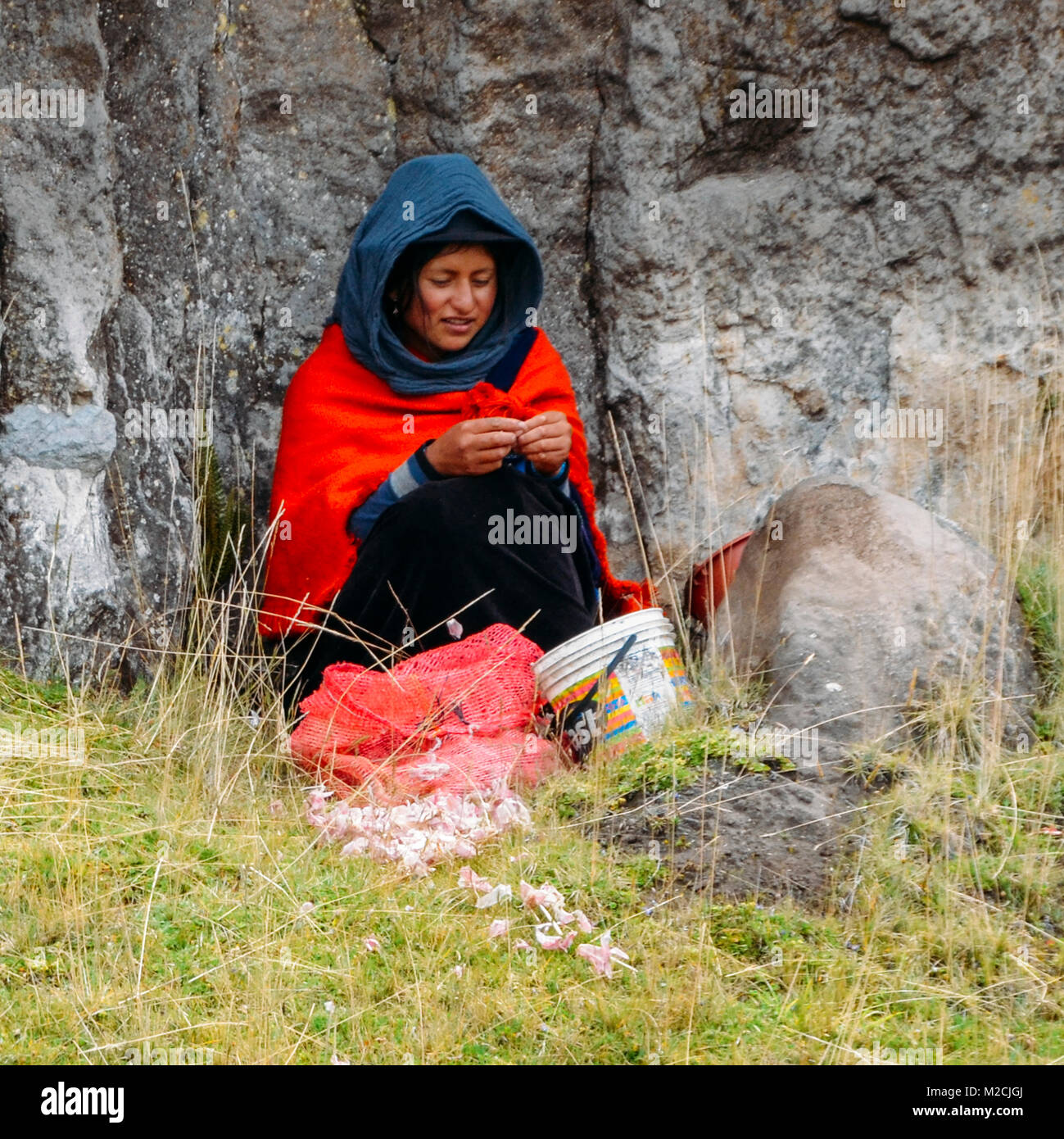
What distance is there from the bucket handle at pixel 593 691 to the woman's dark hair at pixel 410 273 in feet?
4.55

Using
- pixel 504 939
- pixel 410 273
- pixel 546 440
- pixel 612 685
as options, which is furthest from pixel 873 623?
pixel 410 273

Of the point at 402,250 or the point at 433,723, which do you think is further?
the point at 402,250

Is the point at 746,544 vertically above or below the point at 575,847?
above

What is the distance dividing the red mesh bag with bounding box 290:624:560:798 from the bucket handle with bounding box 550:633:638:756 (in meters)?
0.11

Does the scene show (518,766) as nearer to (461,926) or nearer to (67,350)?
(461,926)

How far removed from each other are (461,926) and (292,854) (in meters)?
0.53

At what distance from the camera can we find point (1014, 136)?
5.11 metres

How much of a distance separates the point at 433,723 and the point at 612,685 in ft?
1.61

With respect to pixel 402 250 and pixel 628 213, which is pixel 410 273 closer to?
pixel 402 250

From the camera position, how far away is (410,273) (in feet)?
15.1

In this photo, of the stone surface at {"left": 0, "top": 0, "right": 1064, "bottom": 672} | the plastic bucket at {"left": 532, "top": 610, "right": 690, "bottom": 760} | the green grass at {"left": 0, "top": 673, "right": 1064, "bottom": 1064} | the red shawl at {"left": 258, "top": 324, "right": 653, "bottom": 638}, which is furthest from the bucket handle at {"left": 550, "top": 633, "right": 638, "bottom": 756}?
the stone surface at {"left": 0, "top": 0, "right": 1064, "bottom": 672}

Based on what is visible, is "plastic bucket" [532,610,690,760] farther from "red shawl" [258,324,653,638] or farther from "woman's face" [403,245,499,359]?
"woman's face" [403,245,499,359]

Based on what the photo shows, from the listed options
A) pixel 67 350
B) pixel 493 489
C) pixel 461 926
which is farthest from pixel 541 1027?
pixel 67 350

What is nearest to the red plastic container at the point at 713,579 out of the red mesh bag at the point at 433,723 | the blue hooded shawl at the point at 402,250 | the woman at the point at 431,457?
the woman at the point at 431,457
